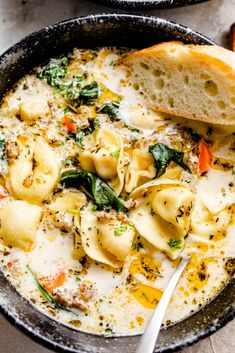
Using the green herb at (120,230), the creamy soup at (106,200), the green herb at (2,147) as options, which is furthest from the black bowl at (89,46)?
the green herb at (120,230)

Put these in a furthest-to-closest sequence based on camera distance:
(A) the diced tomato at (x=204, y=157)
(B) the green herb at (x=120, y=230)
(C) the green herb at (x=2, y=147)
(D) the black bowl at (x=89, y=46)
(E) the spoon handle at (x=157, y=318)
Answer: (A) the diced tomato at (x=204, y=157), (C) the green herb at (x=2, y=147), (B) the green herb at (x=120, y=230), (D) the black bowl at (x=89, y=46), (E) the spoon handle at (x=157, y=318)

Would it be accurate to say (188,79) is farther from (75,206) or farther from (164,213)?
(75,206)

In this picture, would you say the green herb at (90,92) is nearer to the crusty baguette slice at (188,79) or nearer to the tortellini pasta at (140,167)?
the crusty baguette slice at (188,79)

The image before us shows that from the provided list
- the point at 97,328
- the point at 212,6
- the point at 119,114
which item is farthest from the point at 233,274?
the point at 212,6

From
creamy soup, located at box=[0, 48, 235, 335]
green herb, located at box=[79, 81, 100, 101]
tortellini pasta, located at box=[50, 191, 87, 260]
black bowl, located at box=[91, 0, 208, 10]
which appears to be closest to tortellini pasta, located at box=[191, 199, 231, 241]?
creamy soup, located at box=[0, 48, 235, 335]

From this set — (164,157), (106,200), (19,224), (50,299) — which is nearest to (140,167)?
(164,157)

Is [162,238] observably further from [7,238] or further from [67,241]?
[7,238]
